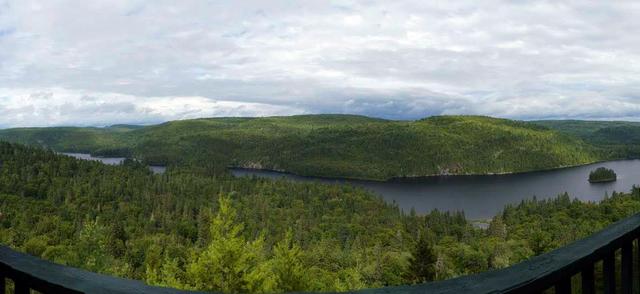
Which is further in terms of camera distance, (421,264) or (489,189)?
(489,189)

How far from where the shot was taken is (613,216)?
84.8m

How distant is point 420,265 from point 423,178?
155m

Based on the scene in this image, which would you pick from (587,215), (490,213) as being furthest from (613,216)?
(490,213)

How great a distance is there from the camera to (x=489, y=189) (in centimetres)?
15100

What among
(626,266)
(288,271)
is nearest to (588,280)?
(626,266)

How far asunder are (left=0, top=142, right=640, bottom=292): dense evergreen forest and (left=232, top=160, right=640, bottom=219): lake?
11077 millimetres

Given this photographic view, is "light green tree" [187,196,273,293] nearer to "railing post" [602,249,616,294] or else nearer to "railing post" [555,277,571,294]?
"railing post" [602,249,616,294]

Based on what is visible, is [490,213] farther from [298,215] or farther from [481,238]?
[298,215]

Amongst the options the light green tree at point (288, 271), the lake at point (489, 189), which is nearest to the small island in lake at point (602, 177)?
the lake at point (489, 189)

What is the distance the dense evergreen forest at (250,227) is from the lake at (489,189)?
11.1 m

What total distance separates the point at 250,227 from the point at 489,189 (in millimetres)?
83566

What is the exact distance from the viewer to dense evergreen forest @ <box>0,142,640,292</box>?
31.5m

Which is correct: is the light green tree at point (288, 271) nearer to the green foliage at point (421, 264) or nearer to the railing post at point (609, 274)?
the green foliage at point (421, 264)

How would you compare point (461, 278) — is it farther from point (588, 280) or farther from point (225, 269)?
point (225, 269)
